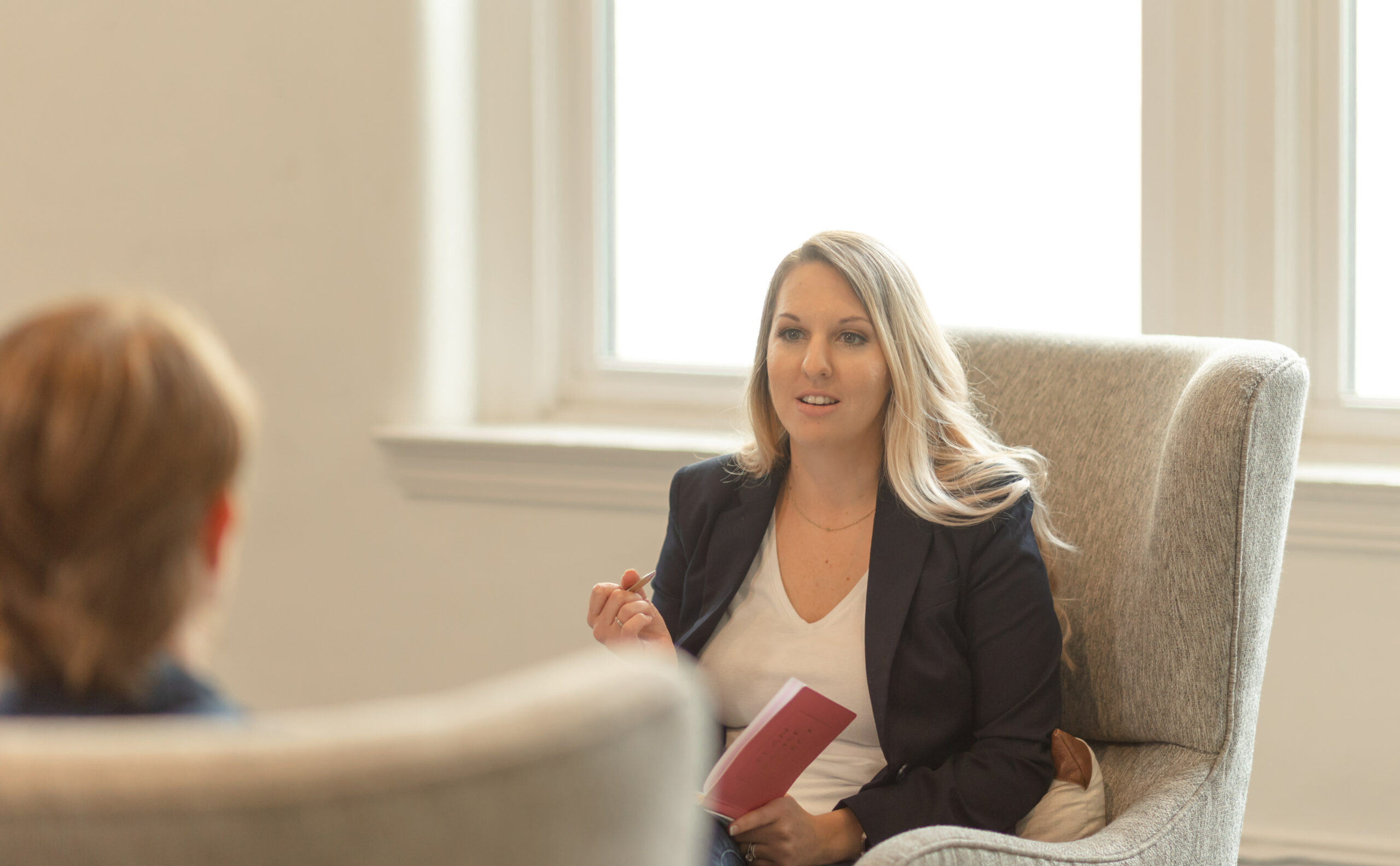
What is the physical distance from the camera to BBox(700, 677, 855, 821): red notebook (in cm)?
141

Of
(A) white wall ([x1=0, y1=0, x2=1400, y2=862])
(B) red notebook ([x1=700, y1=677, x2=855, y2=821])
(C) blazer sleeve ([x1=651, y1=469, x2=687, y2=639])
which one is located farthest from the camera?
(A) white wall ([x1=0, y1=0, x2=1400, y2=862])

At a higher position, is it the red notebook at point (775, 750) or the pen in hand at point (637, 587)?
the pen in hand at point (637, 587)

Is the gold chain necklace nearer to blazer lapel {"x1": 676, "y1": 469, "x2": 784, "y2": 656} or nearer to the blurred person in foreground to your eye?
blazer lapel {"x1": 676, "y1": 469, "x2": 784, "y2": 656}

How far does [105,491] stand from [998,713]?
3.74 feet

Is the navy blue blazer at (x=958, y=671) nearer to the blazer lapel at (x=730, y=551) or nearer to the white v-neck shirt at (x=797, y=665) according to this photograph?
the white v-neck shirt at (x=797, y=665)

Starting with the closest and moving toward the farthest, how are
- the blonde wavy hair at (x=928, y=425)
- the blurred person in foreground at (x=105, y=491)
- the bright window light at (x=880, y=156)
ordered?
1. the blurred person in foreground at (x=105, y=491)
2. the blonde wavy hair at (x=928, y=425)
3. the bright window light at (x=880, y=156)

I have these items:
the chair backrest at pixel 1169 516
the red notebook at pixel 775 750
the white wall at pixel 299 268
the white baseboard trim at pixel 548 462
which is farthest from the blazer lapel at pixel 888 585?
the white wall at pixel 299 268

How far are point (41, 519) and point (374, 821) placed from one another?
26 centimetres

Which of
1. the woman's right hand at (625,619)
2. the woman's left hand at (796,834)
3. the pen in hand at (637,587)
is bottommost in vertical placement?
the woman's left hand at (796,834)

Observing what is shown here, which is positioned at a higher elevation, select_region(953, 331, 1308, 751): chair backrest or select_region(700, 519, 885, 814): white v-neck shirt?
select_region(953, 331, 1308, 751): chair backrest

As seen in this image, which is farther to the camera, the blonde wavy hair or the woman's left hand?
the blonde wavy hair

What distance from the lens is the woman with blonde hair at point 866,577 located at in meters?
1.52

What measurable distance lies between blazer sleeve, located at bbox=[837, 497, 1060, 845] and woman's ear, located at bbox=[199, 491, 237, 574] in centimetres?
97

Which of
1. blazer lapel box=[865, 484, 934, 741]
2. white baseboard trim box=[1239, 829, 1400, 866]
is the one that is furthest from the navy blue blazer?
white baseboard trim box=[1239, 829, 1400, 866]
